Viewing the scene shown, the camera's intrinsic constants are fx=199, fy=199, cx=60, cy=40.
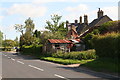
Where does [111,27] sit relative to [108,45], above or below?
above

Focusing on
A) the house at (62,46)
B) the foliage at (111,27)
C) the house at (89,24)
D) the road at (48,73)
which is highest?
the house at (89,24)

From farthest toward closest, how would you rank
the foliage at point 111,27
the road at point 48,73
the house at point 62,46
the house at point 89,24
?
the house at point 89,24 < the house at point 62,46 < the foliage at point 111,27 < the road at point 48,73

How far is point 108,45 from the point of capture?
16.6 meters

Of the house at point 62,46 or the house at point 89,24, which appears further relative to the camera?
the house at point 89,24

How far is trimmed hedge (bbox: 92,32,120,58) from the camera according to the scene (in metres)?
15.0

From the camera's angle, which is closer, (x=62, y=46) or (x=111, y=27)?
(x=111, y=27)

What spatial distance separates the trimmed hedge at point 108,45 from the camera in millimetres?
14961

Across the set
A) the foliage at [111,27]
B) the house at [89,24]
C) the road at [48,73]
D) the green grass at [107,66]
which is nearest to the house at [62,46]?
the foliage at [111,27]

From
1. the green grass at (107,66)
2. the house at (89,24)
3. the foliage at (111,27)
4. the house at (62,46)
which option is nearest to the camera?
the green grass at (107,66)

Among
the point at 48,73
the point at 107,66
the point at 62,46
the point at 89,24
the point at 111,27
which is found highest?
the point at 89,24

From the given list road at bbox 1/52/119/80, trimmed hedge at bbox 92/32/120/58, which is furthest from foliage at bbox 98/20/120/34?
road at bbox 1/52/119/80

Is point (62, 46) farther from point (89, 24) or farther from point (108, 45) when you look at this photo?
point (89, 24)

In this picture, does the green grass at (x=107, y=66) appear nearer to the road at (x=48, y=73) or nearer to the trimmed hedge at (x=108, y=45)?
the trimmed hedge at (x=108, y=45)

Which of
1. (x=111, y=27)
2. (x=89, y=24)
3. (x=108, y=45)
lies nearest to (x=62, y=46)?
(x=111, y=27)
